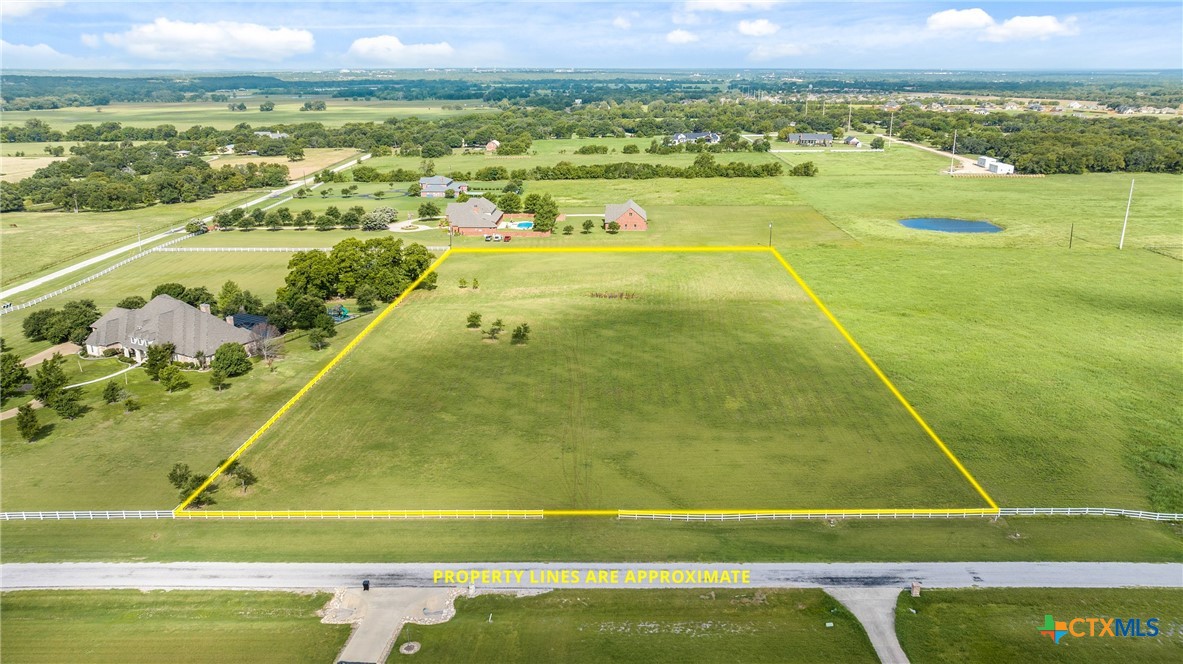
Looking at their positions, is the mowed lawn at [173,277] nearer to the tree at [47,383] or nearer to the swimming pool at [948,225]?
the tree at [47,383]

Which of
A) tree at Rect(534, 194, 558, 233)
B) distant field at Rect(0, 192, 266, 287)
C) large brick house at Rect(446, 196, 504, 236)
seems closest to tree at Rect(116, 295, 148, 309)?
distant field at Rect(0, 192, 266, 287)

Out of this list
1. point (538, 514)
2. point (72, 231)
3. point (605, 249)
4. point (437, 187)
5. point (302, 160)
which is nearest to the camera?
point (538, 514)

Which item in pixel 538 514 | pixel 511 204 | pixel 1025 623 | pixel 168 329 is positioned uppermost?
pixel 511 204

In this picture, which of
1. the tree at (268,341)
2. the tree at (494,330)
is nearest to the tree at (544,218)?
the tree at (494,330)

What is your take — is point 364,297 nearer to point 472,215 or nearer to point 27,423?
point 27,423

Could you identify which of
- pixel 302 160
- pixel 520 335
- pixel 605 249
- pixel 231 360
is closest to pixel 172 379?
pixel 231 360

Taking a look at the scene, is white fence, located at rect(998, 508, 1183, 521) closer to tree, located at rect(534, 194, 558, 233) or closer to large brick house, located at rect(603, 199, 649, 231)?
large brick house, located at rect(603, 199, 649, 231)
